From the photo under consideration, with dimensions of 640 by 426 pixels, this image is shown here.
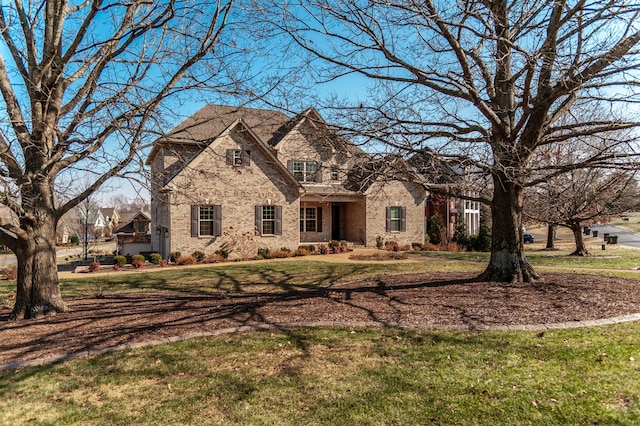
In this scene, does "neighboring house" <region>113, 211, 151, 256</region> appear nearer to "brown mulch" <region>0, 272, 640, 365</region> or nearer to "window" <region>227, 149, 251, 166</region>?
"window" <region>227, 149, 251, 166</region>

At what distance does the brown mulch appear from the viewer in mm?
5871

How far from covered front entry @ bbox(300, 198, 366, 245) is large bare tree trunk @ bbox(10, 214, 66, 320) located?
15718mm

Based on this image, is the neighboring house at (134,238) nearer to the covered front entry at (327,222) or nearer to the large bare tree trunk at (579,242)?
the covered front entry at (327,222)

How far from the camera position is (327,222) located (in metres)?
23.8

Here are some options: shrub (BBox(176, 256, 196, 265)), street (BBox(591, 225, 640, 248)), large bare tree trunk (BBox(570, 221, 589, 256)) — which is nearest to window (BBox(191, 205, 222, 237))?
shrub (BBox(176, 256, 196, 265))

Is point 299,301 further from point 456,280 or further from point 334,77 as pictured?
point 334,77

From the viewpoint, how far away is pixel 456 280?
951 cm

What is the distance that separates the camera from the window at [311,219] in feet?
76.4

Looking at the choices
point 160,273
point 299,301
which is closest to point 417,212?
point 160,273

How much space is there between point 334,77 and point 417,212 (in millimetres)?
16329

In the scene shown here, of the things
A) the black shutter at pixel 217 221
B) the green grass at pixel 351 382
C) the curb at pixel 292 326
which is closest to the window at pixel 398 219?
the black shutter at pixel 217 221

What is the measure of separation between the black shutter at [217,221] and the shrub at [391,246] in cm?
932

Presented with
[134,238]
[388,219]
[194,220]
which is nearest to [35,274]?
[194,220]

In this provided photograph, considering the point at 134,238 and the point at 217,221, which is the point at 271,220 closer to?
the point at 217,221
